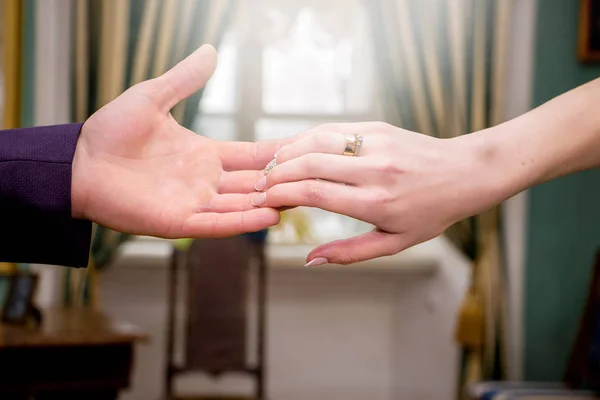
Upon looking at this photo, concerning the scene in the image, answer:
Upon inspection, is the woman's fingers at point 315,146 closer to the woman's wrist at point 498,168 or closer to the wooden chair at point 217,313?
the woman's wrist at point 498,168

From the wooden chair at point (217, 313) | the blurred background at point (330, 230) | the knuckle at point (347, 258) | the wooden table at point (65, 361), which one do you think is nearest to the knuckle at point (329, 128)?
the knuckle at point (347, 258)

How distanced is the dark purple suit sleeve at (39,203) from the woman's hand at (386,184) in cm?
31

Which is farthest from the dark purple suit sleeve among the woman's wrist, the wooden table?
the wooden table

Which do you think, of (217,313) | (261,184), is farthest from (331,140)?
(217,313)

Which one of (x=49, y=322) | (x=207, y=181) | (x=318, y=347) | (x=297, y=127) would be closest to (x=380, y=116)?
(x=297, y=127)

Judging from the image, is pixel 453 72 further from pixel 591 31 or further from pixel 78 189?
pixel 78 189

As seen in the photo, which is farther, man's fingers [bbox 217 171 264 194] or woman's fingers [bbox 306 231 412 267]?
man's fingers [bbox 217 171 264 194]

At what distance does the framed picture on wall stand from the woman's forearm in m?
2.99

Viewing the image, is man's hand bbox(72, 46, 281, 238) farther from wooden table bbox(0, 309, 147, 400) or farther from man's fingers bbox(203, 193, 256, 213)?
wooden table bbox(0, 309, 147, 400)

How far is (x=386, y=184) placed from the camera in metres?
1.14

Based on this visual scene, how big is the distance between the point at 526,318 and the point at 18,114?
112 inches

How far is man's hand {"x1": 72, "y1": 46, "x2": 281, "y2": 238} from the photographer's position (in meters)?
1.23

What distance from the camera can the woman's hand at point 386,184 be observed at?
1.13 metres

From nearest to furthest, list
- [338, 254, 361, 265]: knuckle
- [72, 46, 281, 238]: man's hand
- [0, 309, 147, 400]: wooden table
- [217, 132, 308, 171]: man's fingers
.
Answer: [338, 254, 361, 265]: knuckle
[72, 46, 281, 238]: man's hand
[217, 132, 308, 171]: man's fingers
[0, 309, 147, 400]: wooden table
